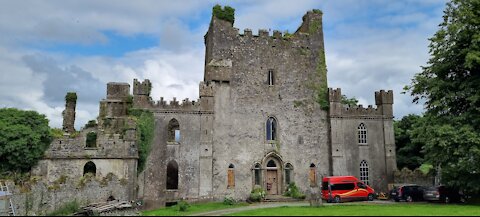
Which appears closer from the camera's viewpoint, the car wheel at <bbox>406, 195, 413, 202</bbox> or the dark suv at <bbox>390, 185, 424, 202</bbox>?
the car wheel at <bbox>406, 195, 413, 202</bbox>

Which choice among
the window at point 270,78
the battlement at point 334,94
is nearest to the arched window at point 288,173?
the battlement at point 334,94

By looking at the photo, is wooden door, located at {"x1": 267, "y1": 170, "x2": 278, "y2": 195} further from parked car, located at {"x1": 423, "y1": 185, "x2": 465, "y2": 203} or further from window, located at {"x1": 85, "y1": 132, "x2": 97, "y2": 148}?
window, located at {"x1": 85, "y1": 132, "x2": 97, "y2": 148}

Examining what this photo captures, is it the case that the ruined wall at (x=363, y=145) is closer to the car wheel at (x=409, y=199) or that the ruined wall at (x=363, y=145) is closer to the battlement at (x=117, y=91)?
the car wheel at (x=409, y=199)

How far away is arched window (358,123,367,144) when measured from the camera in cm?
3659

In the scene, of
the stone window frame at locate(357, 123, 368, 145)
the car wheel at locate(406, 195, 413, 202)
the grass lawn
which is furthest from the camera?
the stone window frame at locate(357, 123, 368, 145)

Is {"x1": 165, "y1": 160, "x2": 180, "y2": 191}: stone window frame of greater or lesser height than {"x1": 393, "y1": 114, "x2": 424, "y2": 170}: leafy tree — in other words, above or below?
below

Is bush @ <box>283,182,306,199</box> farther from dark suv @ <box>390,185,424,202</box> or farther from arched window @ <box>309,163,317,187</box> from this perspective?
dark suv @ <box>390,185,424,202</box>

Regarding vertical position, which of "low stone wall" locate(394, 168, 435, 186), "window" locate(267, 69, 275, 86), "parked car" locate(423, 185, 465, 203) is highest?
"window" locate(267, 69, 275, 86)

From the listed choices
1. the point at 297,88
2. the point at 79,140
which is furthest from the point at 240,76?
the point at 79,140

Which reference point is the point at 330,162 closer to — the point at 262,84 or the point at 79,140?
the point at 262,84

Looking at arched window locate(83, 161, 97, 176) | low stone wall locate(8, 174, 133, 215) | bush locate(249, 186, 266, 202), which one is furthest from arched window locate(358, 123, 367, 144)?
arched window locate(83, 161, 97, 176)

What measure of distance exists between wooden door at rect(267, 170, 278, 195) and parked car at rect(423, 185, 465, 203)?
37.7ft

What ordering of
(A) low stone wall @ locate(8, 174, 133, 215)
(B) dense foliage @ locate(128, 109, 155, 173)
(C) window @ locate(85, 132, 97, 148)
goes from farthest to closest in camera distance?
(C) window @ locate(85, 132, 97, 148) → (B) dense foliage @ locate(128, 109, 155, 173) → (A) low stone wall @ locate(8, 174, 133, 215)

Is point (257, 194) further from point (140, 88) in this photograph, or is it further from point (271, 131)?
point (140, 88)
